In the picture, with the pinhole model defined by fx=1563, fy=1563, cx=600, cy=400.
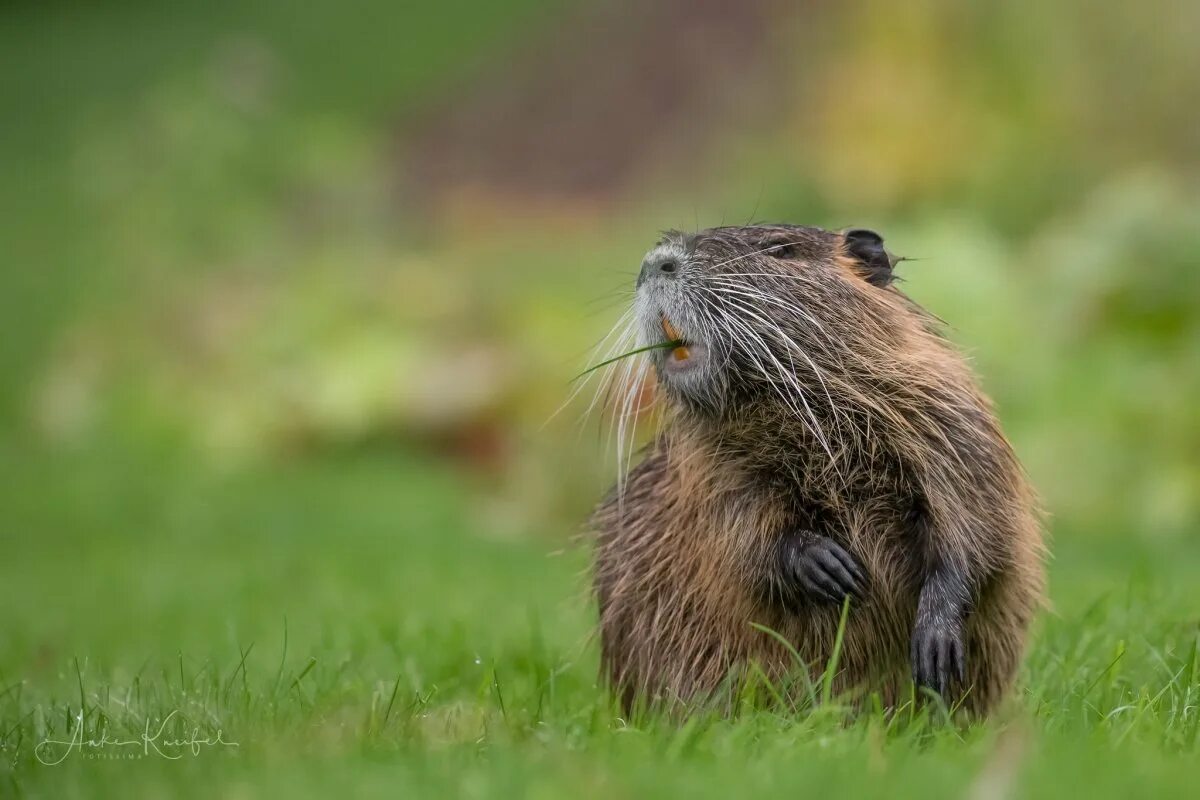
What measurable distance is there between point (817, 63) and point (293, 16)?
10.1 m

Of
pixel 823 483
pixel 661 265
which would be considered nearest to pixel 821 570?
pixel 823 483

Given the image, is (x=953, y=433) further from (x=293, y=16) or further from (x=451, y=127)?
(x=293, y=16)

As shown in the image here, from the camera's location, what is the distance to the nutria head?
10.5ft

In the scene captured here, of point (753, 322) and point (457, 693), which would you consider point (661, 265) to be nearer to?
point (753, 322)

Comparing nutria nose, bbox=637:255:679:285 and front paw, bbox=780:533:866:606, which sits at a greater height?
nutria nose, bbox=637:255:679:285

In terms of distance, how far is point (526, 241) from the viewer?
1476cm

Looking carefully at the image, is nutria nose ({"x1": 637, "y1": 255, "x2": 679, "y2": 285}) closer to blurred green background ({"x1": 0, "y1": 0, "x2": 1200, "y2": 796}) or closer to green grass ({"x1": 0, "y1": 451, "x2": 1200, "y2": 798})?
blurred green background ({"x1": 0, "y1": 0, "x2": 1200, "y2": 796})

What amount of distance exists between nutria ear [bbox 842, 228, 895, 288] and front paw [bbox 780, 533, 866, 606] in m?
0.69

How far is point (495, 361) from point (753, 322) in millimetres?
6978

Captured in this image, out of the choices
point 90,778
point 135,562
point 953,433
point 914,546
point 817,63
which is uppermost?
point 817,63

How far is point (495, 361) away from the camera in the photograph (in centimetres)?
1014

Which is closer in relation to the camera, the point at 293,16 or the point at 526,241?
the point at 526,241

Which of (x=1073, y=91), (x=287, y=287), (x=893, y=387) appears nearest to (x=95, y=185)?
(x=287, y=287)

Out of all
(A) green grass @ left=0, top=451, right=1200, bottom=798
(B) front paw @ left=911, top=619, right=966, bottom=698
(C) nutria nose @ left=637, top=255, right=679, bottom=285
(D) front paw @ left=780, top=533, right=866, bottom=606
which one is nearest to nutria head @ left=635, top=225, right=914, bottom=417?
(C) nutria nose @ left=637, top=255, right=679, bottom=285
